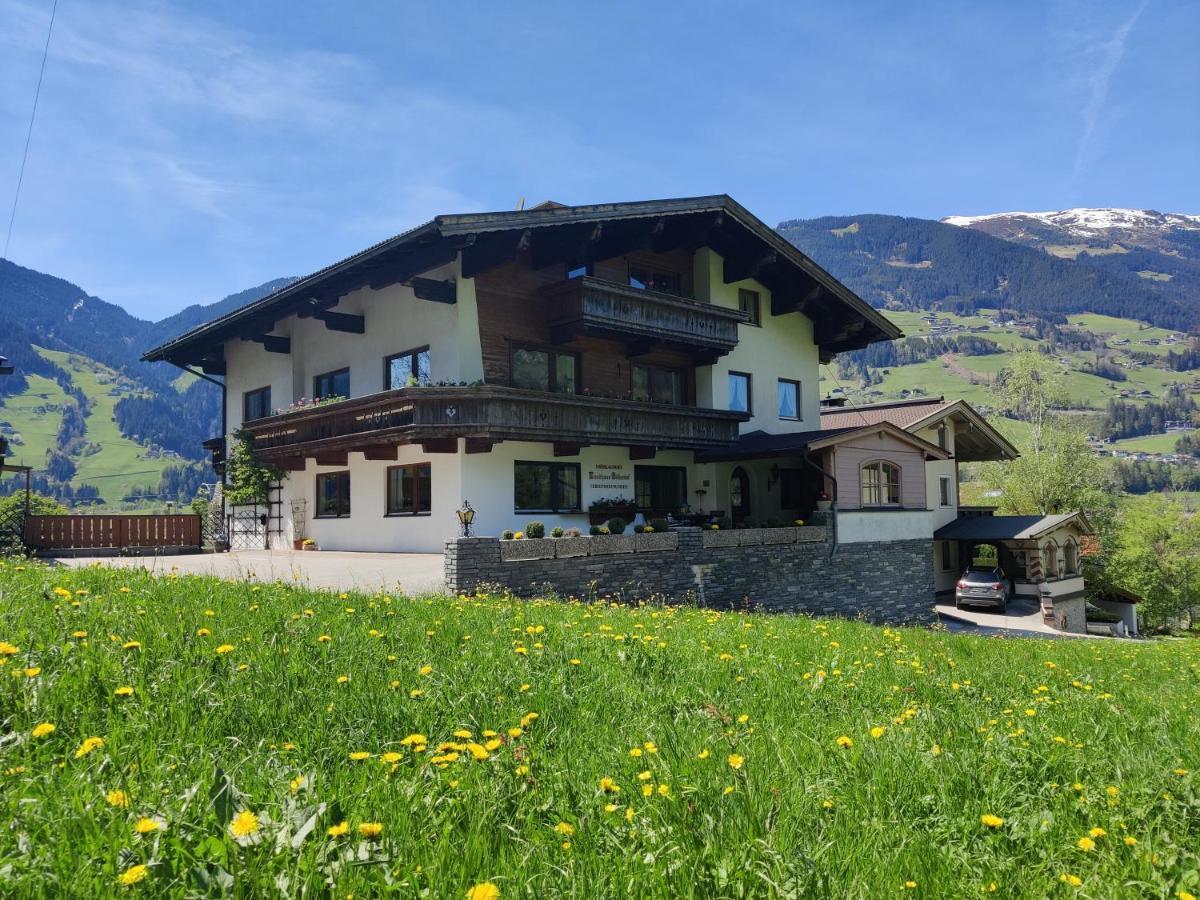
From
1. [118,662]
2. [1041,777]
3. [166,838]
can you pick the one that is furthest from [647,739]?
[118,662]

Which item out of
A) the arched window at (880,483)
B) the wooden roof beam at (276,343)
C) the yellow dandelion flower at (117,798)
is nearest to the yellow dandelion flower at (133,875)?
the yellow dandelion flower at (117,798)

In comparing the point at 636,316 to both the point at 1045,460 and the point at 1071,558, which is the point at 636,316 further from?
the point at 1045,460

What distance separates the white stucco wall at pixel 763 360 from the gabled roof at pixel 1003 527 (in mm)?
9644

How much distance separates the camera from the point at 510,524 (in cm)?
2167

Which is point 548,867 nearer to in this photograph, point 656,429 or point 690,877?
point 690,877

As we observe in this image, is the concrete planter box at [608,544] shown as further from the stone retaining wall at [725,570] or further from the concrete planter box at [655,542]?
the concrete planter box at [655,542]

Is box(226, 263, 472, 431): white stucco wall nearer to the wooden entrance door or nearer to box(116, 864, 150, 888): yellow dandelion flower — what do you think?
the wooden entrance door

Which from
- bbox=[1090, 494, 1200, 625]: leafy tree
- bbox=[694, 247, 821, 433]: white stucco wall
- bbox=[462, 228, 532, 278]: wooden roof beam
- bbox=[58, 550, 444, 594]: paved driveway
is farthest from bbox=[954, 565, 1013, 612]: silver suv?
bbox=[462, 228, 532, 278]: wooden roof beam

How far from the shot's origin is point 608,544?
16.0m

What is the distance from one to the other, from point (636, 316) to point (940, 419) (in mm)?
16991

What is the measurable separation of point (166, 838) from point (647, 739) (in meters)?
2.42

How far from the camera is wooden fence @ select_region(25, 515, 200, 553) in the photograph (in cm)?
2377

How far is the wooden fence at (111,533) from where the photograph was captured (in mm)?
23769

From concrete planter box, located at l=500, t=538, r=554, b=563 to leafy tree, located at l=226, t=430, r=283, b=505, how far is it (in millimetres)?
15757
